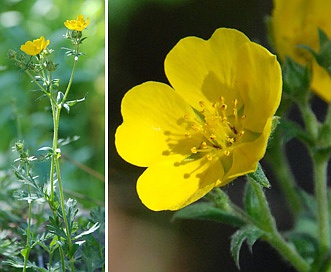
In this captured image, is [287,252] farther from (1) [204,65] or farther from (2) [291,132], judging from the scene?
(1) [204,65]

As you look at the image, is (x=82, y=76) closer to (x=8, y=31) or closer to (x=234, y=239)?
(x=8, y=31)

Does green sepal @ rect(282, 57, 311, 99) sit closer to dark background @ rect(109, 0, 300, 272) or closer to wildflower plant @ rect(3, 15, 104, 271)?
dark background @ rect(109, 0, 300, 272)

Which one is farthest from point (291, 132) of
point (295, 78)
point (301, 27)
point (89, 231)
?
point (89, 231)

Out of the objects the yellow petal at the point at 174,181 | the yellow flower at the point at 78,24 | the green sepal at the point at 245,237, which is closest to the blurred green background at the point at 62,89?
the yellow flower at the point at 78,24

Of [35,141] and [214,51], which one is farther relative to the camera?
[35,141]

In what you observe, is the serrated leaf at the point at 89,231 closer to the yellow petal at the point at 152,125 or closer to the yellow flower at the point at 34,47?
the yellow petal at the point at 152,125

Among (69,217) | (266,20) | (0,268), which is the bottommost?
(0,268)

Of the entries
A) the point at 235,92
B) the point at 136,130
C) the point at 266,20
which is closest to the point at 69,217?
the point at 136,130
